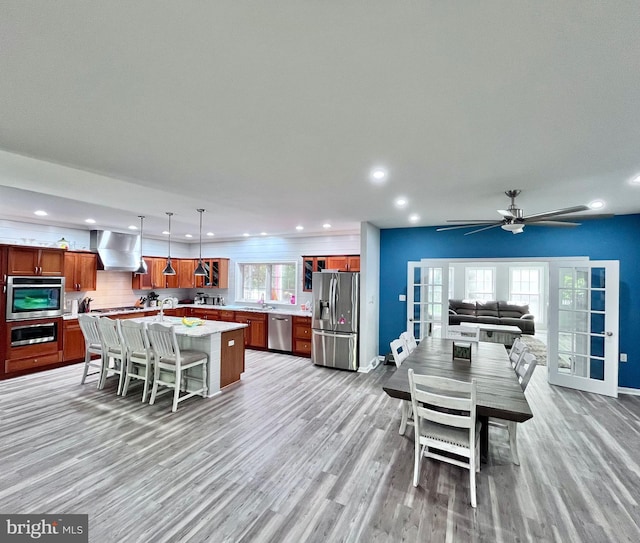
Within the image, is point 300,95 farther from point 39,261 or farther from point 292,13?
point 39,261

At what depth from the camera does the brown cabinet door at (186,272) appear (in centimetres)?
818

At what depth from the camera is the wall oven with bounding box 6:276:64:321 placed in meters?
4.81

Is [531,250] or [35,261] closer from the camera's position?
[531,250]

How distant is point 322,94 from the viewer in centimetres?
161

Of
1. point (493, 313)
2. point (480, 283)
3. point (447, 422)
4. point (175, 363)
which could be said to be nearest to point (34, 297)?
point (175, 363)

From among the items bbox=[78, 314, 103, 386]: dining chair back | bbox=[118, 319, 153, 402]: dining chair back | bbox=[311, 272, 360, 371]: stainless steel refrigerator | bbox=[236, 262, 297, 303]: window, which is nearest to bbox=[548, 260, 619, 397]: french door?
bbox=[311, 272, 360, 371]: stainless steel refrigerator

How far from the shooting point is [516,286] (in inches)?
384

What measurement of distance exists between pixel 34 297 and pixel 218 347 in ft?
11.6

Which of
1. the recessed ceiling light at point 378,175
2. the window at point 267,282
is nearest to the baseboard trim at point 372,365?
the window at point 267,282

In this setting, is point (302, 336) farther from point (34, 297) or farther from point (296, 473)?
point (34, 297)

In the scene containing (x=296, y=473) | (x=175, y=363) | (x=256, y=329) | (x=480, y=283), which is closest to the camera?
(x=296, y=473)

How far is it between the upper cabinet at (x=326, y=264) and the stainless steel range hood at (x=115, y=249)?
3.92 m

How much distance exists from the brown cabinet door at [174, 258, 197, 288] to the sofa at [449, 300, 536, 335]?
7432 millimetres

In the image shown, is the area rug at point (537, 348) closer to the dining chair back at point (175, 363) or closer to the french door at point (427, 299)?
the french door at point (427, 299)
